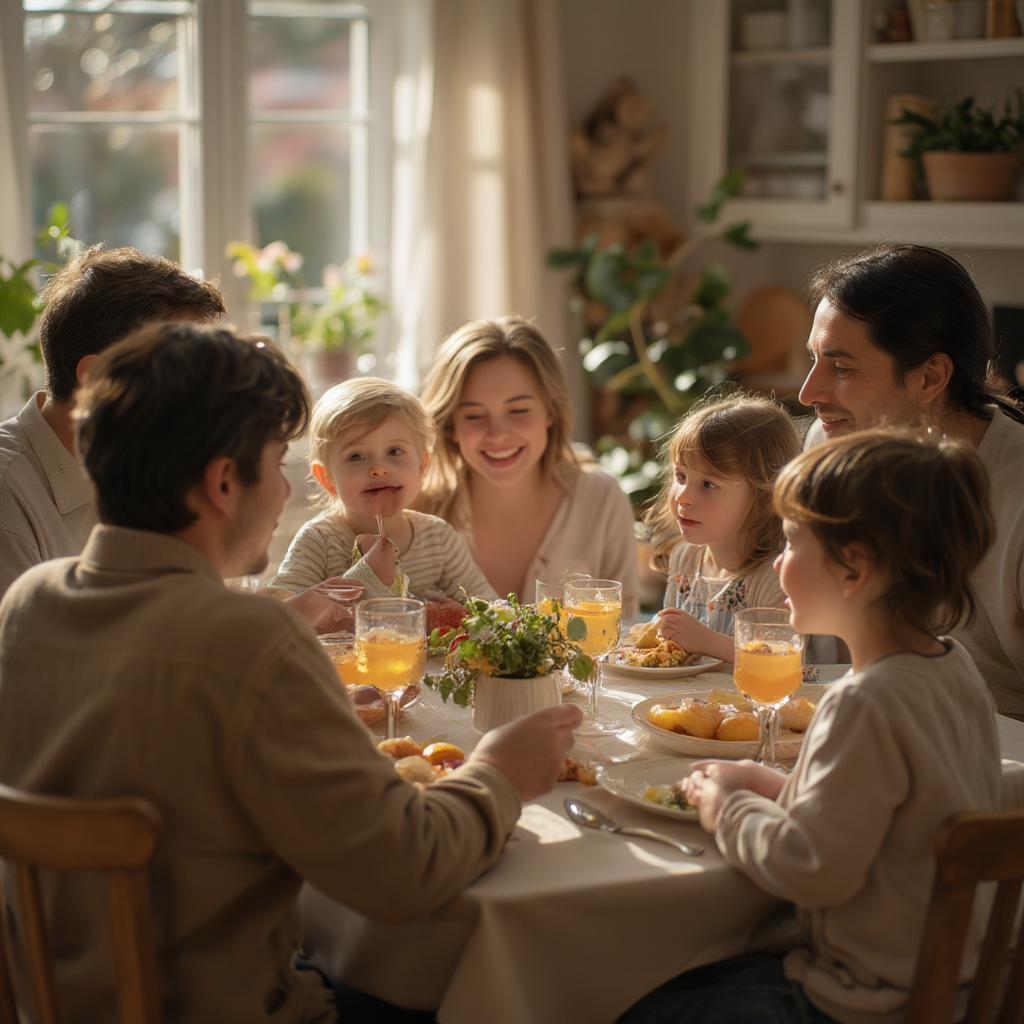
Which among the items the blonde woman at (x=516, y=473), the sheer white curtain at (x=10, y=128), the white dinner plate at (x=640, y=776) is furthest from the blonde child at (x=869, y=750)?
the sheer white curtain at (x=10, y=128)

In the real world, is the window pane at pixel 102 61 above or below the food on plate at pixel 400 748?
above

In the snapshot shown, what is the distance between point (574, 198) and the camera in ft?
16.4

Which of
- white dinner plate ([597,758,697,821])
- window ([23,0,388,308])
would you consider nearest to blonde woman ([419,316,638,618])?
white dinner plate ([597,758,697,821])

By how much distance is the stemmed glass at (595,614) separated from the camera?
6.57ft

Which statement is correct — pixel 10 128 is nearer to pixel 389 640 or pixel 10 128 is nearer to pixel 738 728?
pixel 389 640

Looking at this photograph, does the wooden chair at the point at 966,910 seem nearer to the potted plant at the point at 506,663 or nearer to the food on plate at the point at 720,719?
the food on plate at the point at 720,719

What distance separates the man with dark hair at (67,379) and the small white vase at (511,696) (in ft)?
2.51

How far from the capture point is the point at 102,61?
160 inches

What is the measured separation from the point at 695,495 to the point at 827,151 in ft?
7.92

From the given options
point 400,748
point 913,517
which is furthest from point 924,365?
point 400,748

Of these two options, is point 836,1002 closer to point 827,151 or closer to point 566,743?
point 566,743

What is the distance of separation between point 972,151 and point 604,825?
306cm

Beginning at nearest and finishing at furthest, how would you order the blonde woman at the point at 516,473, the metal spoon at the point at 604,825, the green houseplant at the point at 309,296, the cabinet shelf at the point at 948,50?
1. the metal spoon at the point at 604,825
2. the blonde woman at the point at 516,473
3. the cabinet shelf at the point at 948,50
4. the green houseplant at the point at 309,296

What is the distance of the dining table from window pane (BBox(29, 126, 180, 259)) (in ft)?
10.1
